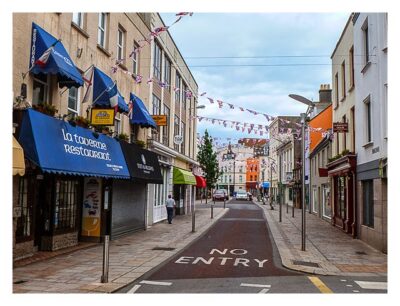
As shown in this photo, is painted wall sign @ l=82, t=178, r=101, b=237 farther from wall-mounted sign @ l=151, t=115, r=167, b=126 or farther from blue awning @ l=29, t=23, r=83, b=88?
wall-mounted sign @ l=151, t=115, r=167, b=126

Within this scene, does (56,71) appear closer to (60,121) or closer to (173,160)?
(60,121)

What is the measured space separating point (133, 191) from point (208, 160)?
4405cm

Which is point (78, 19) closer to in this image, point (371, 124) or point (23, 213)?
point (23, 213)

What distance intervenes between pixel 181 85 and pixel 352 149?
15306 millimetres

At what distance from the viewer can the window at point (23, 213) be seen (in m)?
11.0

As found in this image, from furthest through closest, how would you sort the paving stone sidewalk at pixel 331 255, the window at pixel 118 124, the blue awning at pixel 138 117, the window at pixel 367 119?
the blue awning at pixel 138 117, the window at pixel 118 124, the window at pixel 367 119, the paving stone sidewalk at pixel 331 255

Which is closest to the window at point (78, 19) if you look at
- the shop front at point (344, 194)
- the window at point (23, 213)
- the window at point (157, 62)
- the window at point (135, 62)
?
the window at point (135, 62)

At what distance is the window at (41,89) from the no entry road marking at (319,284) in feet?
27.9

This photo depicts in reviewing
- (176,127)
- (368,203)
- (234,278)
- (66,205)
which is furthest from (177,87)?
(234,278)

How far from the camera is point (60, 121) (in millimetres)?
11688

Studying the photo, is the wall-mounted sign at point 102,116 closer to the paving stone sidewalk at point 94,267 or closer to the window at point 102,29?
the window at point 102,29

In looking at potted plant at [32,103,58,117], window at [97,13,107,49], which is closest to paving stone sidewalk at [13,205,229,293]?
potted plant at [32,103,58,117]

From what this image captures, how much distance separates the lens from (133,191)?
1892cm

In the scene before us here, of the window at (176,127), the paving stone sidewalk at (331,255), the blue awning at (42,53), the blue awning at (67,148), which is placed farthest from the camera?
the window at (176,127)
